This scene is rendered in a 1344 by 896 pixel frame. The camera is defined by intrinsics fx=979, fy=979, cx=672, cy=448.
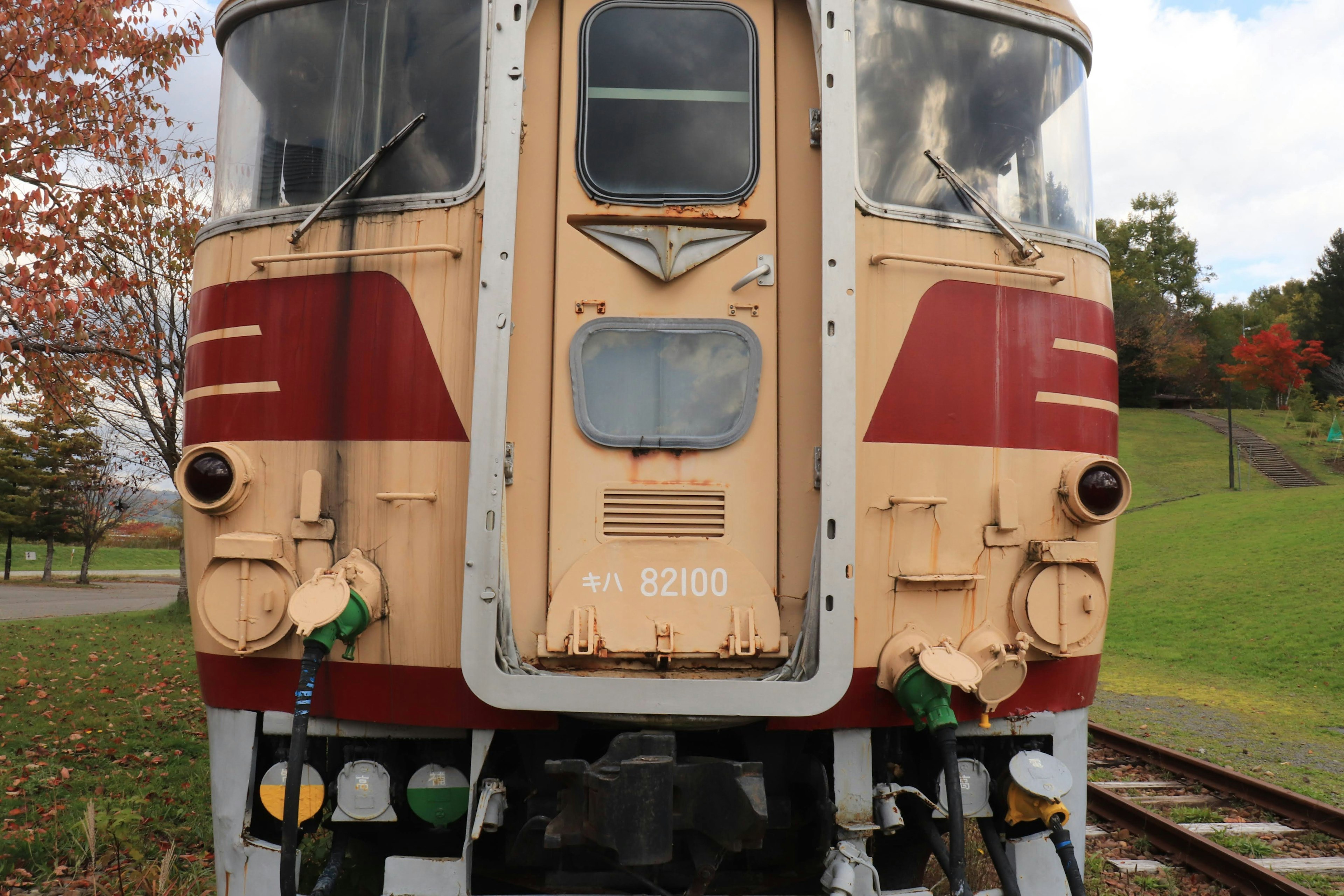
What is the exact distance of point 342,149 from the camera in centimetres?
345

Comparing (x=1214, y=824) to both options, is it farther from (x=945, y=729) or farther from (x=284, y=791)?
→ (x=284, y=791)

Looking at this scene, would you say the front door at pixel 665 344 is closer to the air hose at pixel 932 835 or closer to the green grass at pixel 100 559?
the air hose at pixel 932 835

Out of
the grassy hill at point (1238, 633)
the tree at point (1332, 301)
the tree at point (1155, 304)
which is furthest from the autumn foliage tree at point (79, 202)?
the tree at point (1332, 301)

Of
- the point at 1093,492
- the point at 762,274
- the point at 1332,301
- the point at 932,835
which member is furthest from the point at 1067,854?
the point at 1332,301

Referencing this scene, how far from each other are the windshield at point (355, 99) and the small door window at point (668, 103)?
16.3 inches

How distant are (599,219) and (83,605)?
69.9 feet

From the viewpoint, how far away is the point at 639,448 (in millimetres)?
3127

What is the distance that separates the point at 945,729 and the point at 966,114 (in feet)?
7.04

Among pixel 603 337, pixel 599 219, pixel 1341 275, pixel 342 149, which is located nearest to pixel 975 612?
pixel 603 337

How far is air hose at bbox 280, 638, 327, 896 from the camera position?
2.84 meters

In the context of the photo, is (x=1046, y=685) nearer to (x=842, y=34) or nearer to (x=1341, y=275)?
(x=842, y=34)

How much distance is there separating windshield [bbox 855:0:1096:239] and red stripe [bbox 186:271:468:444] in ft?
5.25

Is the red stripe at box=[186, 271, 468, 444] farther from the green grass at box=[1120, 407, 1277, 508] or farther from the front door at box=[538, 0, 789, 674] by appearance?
the green grass at box=[1120, 407, 1277, 508]

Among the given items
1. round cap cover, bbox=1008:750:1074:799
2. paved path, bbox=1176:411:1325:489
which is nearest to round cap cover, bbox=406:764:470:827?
round cap cover, bbox=1008:750:1074:799
